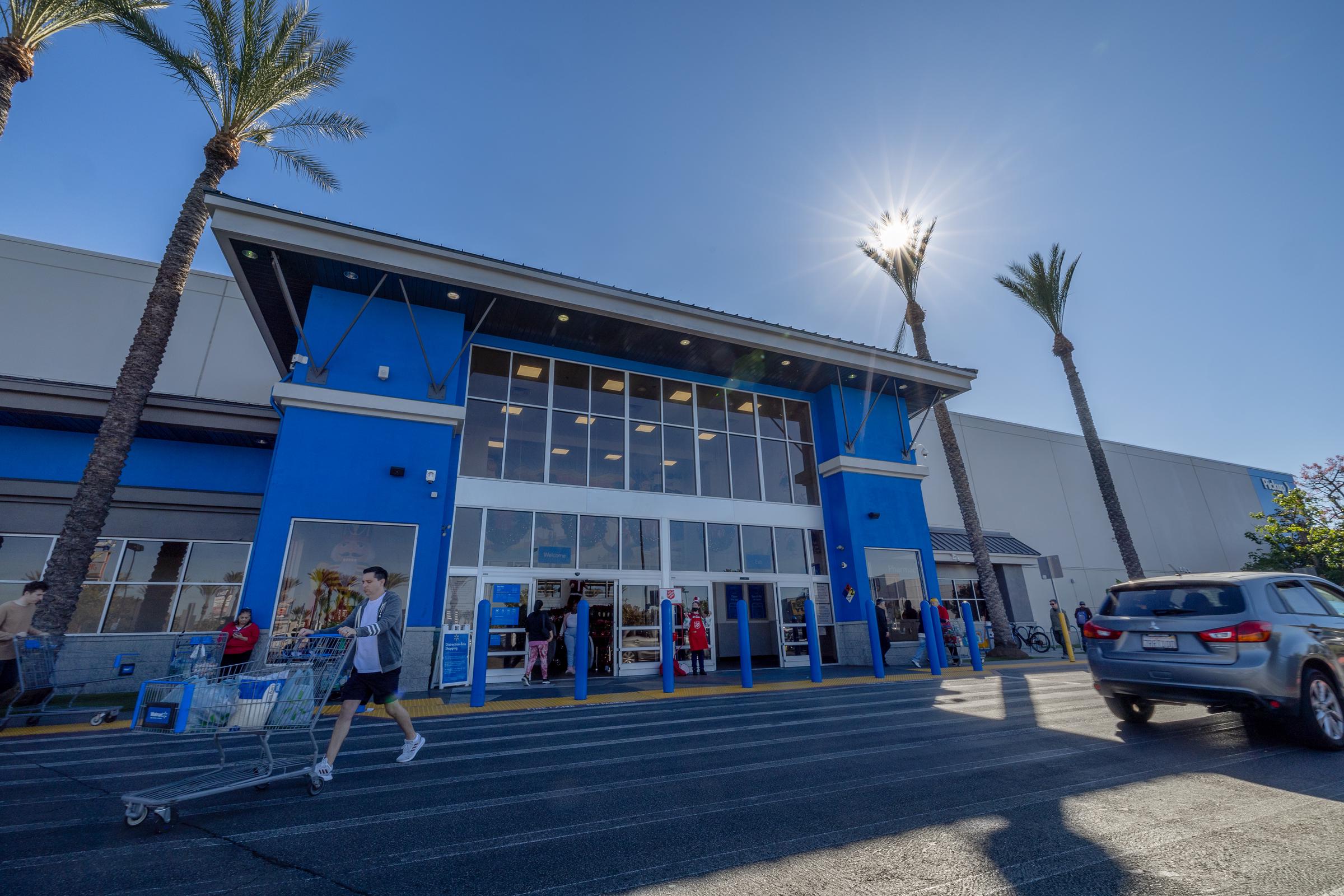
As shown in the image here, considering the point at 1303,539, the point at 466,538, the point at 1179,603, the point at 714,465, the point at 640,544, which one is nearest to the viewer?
the point at 1179,603

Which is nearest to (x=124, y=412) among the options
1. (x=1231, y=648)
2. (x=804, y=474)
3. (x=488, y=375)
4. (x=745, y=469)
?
(x=488, y=375)

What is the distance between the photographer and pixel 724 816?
3883mm

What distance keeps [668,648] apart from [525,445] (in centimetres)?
651

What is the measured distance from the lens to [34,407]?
11.9 meters

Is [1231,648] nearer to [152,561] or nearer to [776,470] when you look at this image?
Answer: [776,470]

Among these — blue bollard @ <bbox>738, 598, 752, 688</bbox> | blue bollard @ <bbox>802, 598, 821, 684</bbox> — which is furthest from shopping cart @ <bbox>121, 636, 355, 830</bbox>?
blue bollard @ <bbox>802, 598, 821, 684</bbox>

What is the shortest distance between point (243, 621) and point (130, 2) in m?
12.9

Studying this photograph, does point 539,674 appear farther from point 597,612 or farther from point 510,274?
point 510,274

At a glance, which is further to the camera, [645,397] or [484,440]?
[645,397]

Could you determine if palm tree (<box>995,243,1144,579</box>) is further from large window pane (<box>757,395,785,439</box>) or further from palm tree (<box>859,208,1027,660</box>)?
large window pane (<box>757,395,785,439</box>)

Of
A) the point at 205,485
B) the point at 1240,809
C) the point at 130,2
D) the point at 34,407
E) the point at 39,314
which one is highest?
the point at 130,2

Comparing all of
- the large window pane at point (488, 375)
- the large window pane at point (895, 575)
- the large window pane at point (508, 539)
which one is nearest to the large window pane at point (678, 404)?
the large window pane at point (488, 375)

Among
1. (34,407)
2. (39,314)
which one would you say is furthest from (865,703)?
(39,314)

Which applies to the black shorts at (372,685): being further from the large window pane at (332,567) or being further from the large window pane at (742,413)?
the large window pane at (742,413)
